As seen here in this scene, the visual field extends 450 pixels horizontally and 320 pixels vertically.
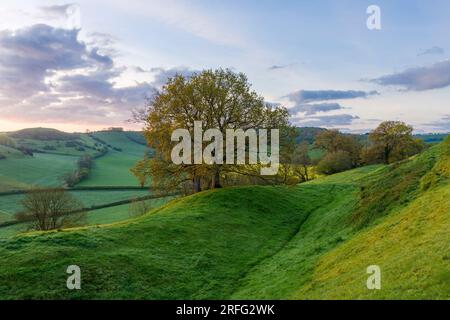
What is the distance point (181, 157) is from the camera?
45.1 meters

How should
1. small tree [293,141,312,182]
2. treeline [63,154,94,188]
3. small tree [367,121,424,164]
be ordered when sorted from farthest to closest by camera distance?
treeline [63,154,94,188] < small tree [293,141,312,182] < small tree [367,121,424,164]

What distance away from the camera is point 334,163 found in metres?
100

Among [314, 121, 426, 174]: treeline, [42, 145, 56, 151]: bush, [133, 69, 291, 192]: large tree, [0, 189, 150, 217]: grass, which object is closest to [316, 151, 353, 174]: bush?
[314, 121, 426, 174]: treeline

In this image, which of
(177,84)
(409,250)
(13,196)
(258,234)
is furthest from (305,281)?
(13,196)

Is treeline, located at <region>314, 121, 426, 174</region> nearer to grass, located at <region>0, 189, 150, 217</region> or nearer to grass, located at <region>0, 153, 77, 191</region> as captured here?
grass, located at <region>0, 189, 150, 217</region>

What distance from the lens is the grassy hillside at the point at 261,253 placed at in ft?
48.8

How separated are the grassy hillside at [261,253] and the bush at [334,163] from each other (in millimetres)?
68115

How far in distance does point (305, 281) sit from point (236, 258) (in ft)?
25.9

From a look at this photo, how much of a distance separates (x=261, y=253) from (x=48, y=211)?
5452cm

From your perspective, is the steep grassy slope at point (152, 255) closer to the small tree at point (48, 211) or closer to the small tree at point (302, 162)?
the small tree at point (48, 211)

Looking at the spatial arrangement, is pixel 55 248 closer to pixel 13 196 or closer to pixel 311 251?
pixel 311 251

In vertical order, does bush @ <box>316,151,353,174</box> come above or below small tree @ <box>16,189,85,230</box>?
above

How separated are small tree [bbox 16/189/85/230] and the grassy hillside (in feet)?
139

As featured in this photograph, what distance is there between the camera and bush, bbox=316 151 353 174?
100250 mm
